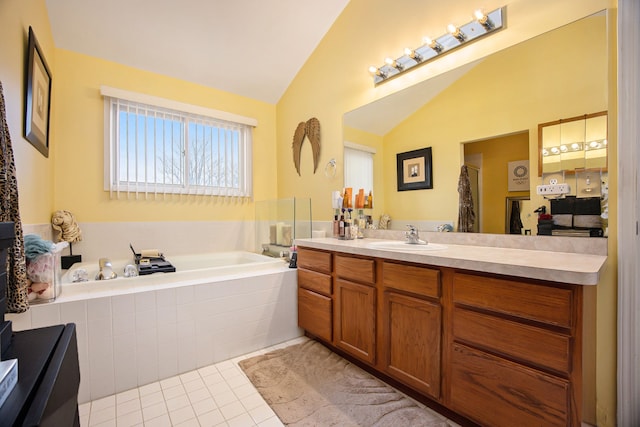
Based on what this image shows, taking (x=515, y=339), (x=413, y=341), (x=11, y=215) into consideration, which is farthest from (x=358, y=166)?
(x=11, y=215)

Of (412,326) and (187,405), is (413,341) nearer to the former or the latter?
(412,326)

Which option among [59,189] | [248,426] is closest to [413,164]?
[248,426]

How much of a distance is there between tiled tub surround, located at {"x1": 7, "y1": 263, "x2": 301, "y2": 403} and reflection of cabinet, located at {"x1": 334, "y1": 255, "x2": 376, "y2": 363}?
0.58m

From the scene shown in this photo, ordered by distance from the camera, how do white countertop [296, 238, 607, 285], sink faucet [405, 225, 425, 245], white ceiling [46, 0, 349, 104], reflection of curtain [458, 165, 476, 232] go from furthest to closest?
white ceiling [46, 0, 349, 104]
sink faucet [405, 225, 425, 245]
reflection of curtain [458, 165, 476, 232]
white countertop [296, 238, 607, 285]

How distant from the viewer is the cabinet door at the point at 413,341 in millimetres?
1466

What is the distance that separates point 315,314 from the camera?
2.29 meters

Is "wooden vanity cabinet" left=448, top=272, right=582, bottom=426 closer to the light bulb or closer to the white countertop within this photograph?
the white countertop

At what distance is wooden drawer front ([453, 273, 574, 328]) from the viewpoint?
1.07m

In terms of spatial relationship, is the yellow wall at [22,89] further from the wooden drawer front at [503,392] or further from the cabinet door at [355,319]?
the wooden drawer front at [503,392]

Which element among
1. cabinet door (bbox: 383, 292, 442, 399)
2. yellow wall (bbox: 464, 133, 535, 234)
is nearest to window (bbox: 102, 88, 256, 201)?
cabinet door (bbox: 383, 292, 442, 399)

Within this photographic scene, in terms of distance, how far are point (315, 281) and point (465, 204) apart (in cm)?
120

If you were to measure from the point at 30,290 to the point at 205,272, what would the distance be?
955 mm

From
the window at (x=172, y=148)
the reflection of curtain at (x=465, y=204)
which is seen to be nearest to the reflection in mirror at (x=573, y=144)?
the reflection of curtain at (x=465, y=204)

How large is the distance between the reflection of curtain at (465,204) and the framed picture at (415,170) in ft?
0.71
